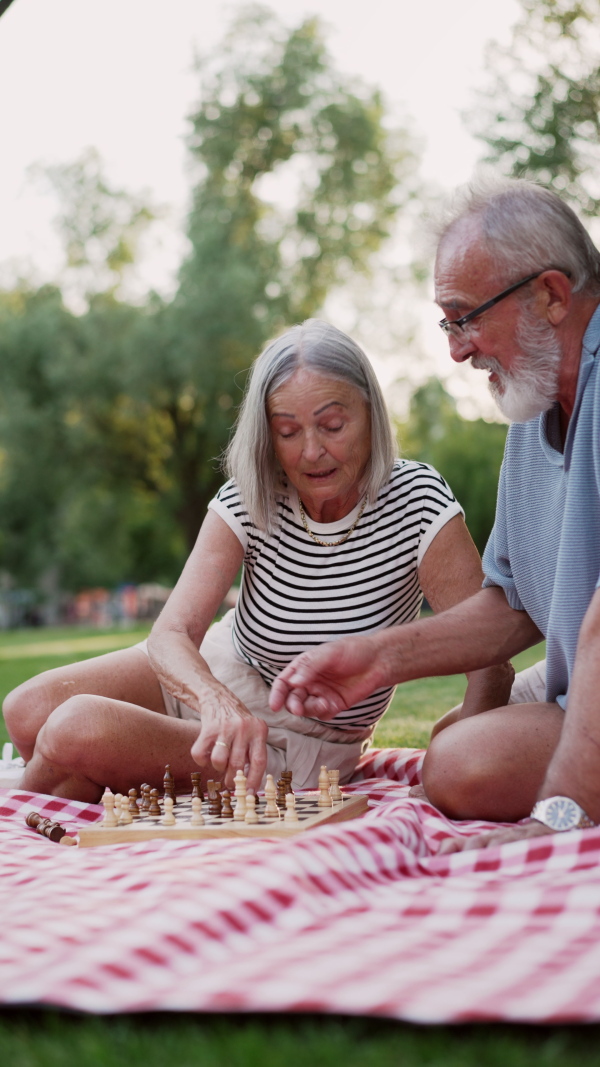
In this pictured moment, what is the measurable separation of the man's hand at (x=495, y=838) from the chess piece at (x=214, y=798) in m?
0.68

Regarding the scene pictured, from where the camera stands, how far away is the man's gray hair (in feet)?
8.00

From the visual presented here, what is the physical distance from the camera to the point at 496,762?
2533 millimetres

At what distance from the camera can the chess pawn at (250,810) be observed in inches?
95.6

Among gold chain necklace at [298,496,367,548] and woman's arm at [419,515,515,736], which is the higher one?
gold chain necklace at [298,496,367,548]

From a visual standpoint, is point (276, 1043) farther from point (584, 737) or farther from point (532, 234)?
point (532, 234)

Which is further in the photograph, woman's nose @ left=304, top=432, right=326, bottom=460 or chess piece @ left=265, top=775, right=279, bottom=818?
woman's nose @ left=304, top=432, right=326, bottom=460

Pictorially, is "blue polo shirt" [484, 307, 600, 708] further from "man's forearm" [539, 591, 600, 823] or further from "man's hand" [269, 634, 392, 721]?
"man's hand" [269, 634, 392, 721]

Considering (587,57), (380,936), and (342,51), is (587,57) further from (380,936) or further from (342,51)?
(380,936)

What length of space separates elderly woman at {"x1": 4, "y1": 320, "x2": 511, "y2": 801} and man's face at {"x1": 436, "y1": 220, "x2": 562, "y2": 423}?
0.48 meters

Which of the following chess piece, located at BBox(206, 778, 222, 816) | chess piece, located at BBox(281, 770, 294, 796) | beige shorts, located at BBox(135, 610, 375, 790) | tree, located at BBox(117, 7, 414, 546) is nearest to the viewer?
chess piece, located at BBox(206, 778, 222, 816)

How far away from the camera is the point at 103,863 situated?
2.19m

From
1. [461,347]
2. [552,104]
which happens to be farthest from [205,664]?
[552,104]

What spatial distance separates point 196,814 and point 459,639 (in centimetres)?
79

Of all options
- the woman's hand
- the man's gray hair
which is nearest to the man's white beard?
the man's gray hair
